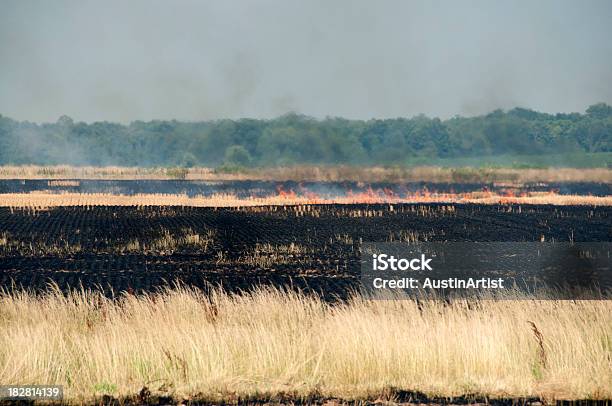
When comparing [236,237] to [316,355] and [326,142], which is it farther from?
[326,142]

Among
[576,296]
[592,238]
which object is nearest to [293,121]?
[592,238]

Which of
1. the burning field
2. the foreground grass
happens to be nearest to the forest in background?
the burning field

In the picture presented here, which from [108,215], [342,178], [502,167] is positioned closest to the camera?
[108,215]

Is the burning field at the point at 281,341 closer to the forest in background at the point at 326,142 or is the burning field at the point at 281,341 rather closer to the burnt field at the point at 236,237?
the burnt field at the point at 236,237

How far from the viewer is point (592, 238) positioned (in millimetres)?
32125

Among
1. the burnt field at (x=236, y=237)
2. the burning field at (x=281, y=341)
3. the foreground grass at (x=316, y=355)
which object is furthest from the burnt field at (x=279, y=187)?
the foreground grass at (x=316, y=355)

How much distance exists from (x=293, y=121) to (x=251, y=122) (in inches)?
581

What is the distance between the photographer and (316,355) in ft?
40.2

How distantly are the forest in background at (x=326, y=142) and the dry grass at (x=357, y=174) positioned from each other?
1055mm

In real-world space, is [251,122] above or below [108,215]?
above

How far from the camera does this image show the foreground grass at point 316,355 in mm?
11594

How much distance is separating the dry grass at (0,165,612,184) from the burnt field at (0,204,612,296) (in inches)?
936

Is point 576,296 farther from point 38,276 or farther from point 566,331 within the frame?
point 38,276

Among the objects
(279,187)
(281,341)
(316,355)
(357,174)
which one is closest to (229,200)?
(279,187)
